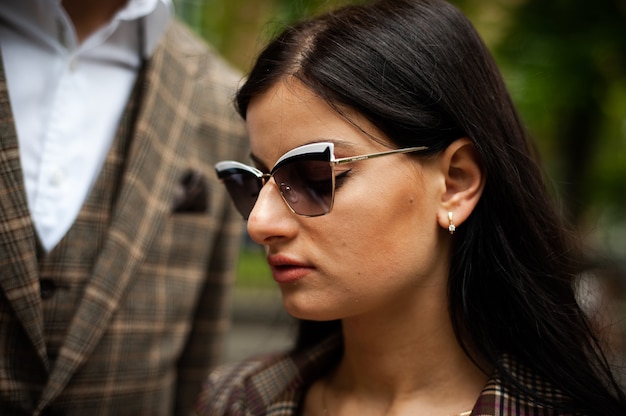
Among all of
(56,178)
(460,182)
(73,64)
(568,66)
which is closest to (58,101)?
(73,64)

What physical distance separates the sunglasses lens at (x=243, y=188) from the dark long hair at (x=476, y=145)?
20cm

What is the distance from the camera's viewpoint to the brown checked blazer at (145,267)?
7.09ft

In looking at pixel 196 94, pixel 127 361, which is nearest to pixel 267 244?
pixel 127 361

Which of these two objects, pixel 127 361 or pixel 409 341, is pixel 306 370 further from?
pixel 127 361

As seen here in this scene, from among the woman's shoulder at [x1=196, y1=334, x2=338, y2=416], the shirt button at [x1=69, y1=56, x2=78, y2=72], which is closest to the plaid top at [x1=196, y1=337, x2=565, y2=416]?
the woman's shoulder at [x1=196, y1=334, x2=338, y2=416]

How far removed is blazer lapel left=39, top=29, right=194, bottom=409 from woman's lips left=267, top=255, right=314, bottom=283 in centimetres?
64

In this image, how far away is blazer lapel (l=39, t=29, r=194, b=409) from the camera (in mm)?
2271

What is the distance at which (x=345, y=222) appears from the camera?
72.5 inches

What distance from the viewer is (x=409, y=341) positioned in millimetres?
2016

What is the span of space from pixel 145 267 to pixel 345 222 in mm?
936

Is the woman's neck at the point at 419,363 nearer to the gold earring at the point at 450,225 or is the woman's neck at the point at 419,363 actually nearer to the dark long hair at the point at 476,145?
the dark long hair at the point at 476,145

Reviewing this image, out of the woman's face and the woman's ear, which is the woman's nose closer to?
the woman's face

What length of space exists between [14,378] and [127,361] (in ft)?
1.19

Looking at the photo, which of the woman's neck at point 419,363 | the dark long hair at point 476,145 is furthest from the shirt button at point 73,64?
the woman's neck at point 419,363
